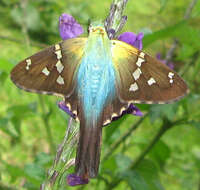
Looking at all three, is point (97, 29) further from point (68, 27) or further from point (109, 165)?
point (109, 165)

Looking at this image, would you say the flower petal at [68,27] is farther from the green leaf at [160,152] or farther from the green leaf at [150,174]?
the green leaf at [160,152]

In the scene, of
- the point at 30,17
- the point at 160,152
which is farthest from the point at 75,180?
the point at 30,17

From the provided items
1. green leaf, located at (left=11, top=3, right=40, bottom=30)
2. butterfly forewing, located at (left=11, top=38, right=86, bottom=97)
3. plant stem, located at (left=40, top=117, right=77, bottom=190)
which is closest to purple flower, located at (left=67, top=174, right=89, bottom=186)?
plant stem, located at (left=40, top=117, right=77, bottom=190)

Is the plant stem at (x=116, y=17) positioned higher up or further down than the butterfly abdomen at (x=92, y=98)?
higher up

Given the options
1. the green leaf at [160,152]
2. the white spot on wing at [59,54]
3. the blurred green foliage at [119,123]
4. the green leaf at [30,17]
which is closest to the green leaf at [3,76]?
the blurred green foliage at [119,123]

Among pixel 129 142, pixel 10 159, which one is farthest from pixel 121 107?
pixel 10 159

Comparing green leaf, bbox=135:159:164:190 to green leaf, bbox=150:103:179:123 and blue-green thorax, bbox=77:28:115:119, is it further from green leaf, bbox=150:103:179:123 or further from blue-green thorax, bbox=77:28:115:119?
blue-green thorax, bbox=77:28:115:119

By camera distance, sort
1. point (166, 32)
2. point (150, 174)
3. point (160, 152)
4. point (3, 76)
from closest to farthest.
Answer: point (166, 32) → point (3, 76) → point (150, 174) → point (160, 152)
